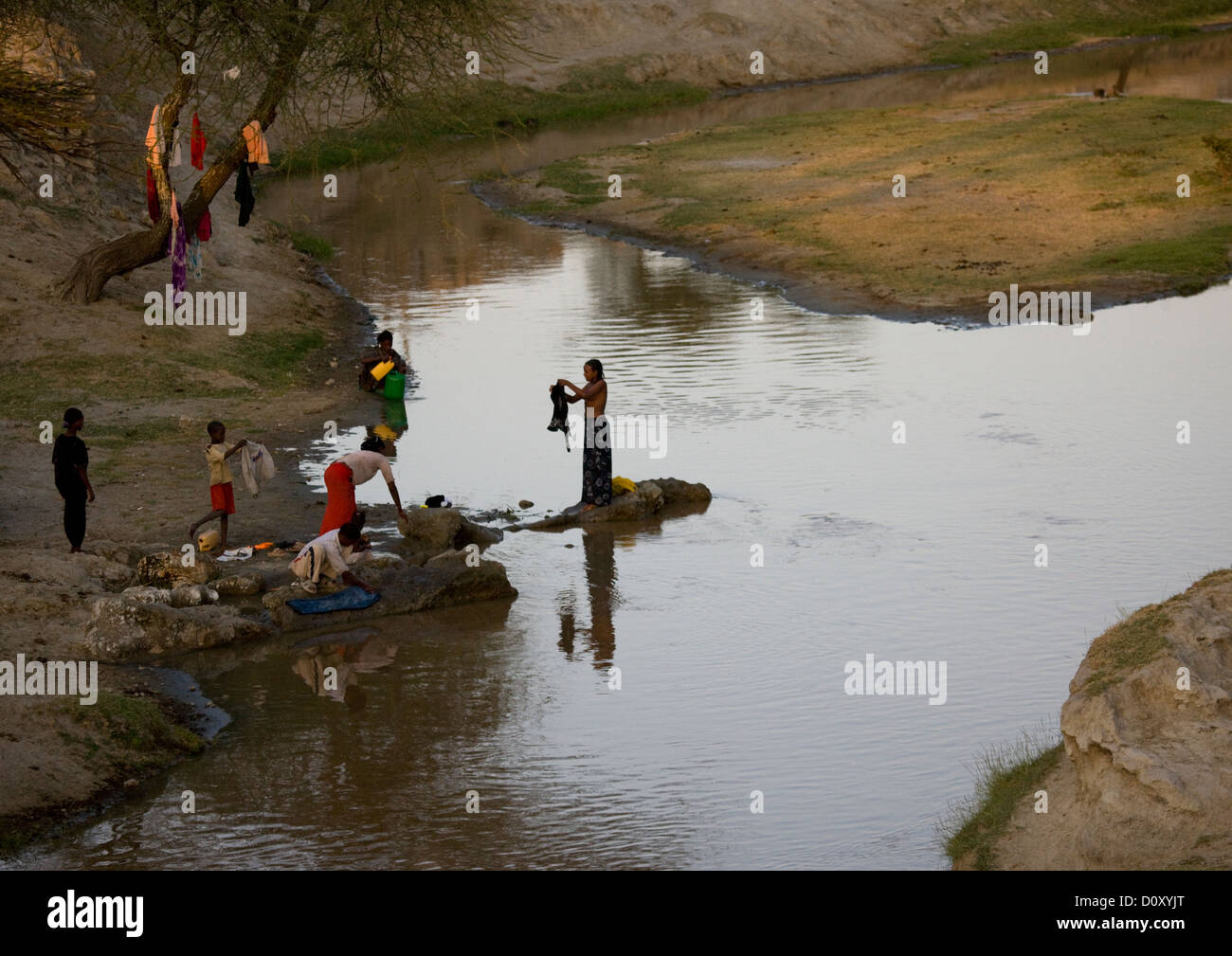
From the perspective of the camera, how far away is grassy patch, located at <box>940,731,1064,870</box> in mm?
8695

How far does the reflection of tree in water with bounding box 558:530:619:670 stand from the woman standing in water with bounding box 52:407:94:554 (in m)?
4.38

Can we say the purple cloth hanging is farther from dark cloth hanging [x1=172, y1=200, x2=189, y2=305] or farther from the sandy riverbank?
the sandy riverbank

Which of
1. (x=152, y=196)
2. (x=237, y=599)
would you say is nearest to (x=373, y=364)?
(x=152, y=196)

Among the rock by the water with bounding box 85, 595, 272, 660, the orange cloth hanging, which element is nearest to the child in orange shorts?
the rock by the water with bounding box 85, 595, 272, 660

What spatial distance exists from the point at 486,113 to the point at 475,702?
12055 millimetres

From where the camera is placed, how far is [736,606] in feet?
45.4

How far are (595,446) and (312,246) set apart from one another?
2028 centimetres

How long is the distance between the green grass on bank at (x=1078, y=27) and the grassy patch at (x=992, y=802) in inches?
2529

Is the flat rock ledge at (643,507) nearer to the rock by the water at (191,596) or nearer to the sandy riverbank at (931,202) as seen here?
the rock by the water at (191,596)

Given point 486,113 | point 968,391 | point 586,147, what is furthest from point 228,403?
point 586,147

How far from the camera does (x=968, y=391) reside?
69.5 feet

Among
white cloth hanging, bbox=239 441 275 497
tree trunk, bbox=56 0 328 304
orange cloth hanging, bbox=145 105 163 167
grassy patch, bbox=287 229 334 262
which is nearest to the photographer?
white cloth hanging, bbox=239 441 275 497

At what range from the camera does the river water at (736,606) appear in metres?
9.95

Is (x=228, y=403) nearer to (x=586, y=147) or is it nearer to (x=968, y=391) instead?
(x=968, y=391)
